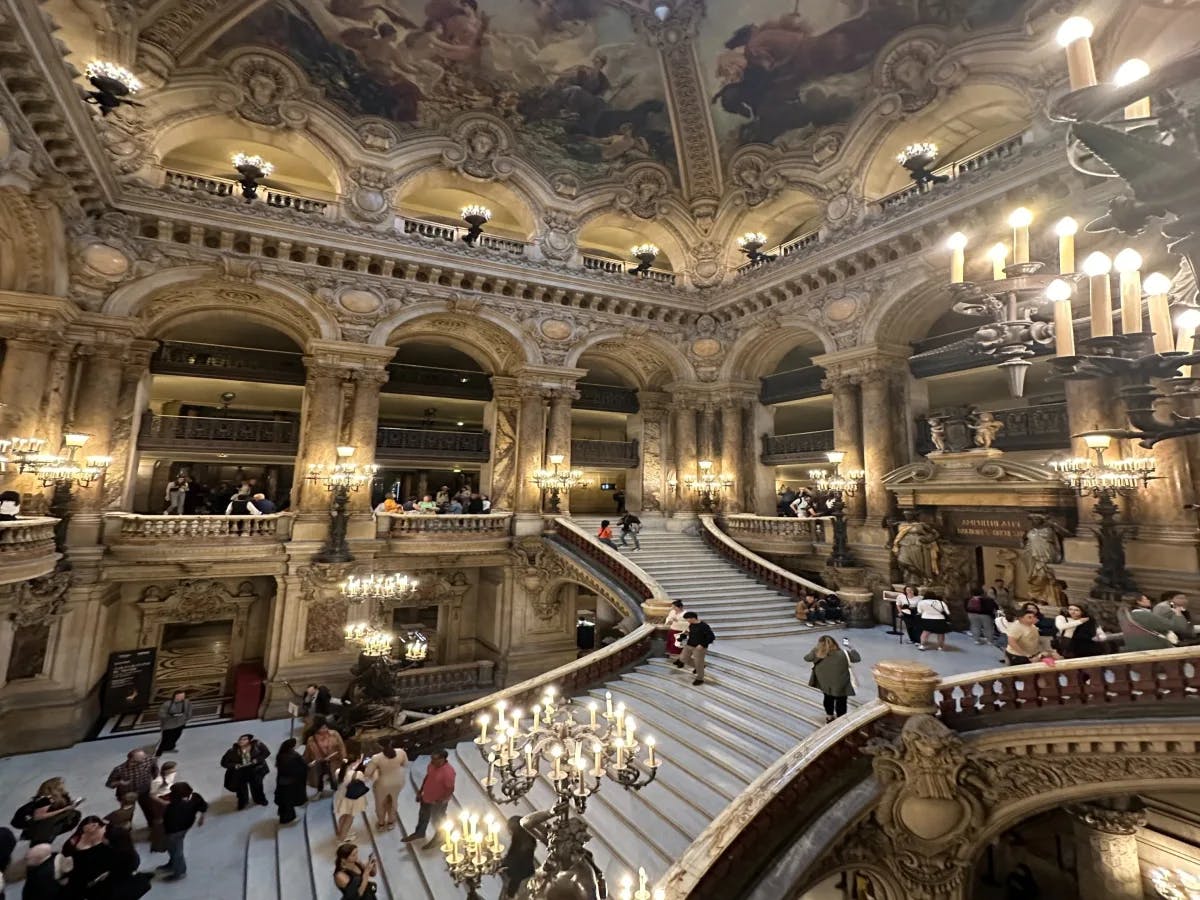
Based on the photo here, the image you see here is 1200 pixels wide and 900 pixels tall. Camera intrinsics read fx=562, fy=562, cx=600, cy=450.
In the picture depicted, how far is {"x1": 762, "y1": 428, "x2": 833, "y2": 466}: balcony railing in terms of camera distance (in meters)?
16.1

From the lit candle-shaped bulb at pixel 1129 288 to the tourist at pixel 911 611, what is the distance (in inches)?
288

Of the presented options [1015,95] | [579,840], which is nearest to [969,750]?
[579,840]

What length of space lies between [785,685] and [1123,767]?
3623 mm

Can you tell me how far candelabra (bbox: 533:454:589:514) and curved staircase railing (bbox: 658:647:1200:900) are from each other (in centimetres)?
1058

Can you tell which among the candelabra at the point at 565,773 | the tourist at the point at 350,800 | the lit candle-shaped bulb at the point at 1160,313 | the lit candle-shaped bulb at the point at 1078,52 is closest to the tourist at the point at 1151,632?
the lit candle-shaped bulb at the point at 1160,313

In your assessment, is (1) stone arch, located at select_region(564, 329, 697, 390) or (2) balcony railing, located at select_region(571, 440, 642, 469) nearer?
(1) stone arch, located at select_region(564, 329, 697, 390)

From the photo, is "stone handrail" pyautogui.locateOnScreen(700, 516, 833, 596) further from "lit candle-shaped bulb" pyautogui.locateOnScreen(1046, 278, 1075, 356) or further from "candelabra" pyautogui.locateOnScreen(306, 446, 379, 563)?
"candelabra" pyautogui.locateOnScreen(306, 446, 379, 563)

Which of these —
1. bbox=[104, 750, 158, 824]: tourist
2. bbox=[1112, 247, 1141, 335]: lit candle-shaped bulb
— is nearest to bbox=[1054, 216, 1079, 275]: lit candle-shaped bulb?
bbox=[1112, 247, 1141, 335]: lit candle-shaped bulb

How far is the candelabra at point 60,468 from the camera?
384 inches

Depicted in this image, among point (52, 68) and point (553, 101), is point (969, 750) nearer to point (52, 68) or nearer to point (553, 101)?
point (52, 68)

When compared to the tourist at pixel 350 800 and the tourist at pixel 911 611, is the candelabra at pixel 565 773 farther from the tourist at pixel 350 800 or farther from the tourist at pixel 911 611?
the tourist at pixel 911 611

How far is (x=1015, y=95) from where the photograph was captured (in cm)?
1225

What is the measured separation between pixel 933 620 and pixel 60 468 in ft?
53.0

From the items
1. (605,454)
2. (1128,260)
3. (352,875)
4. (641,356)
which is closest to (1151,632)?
(1128,260)
